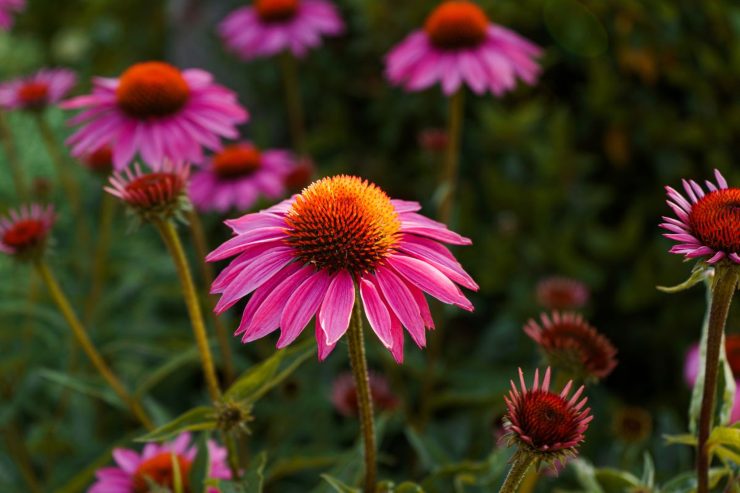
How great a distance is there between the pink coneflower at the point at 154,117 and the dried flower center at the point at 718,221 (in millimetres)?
710

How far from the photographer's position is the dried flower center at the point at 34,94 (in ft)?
5.33

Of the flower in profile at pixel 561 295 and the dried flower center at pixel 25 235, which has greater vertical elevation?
the dried flower center at pixel 25 235

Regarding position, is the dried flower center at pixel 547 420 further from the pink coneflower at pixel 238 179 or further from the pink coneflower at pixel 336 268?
the pink coneflower at pixel 238 179

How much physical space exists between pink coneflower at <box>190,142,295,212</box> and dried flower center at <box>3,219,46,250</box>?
1.59 ft

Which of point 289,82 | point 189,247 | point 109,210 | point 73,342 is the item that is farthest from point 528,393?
point 189,247

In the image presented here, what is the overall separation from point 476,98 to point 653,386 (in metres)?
0.99

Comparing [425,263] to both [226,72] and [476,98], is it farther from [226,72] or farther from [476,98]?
[226,72]

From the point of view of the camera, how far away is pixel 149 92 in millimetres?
1216

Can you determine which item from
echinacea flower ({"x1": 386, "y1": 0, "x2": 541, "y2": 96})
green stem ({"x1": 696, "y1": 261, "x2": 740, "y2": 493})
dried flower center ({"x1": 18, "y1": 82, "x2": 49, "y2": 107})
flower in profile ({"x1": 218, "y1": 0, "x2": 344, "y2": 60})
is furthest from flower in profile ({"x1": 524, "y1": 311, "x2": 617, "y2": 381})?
dried flower center ({"x1": 18, "y1": 82, "x2": 49, "y2": 107})

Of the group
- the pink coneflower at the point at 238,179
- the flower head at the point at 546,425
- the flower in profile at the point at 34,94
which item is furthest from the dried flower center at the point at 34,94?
the flower head at the point at 546,425

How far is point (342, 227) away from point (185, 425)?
11.9 inches

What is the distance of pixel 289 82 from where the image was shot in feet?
6.07

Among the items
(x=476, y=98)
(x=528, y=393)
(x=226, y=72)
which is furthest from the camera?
(x=226, y=72)

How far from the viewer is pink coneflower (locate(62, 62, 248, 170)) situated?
3.87 ft
